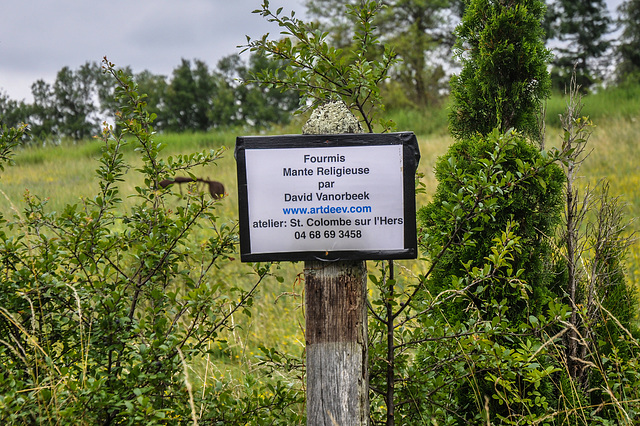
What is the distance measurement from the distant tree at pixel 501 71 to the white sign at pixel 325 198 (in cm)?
134

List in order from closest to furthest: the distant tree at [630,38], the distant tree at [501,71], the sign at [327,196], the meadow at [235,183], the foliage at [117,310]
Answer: the sign at [327,196], the foliage at [117,310], the distant tree at [501,71], the meadow at [235,183], the distant tree at [630,38]

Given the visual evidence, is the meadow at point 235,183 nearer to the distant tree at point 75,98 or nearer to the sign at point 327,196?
the sign at point 327,196

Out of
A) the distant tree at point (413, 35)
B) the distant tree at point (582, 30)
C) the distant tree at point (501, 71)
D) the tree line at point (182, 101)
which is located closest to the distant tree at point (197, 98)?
the tree line at point (182, 101)

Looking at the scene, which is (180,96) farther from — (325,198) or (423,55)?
(325,198)

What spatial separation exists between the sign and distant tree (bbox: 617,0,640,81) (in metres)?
27.6

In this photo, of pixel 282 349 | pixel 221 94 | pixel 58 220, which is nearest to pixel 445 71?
pixel 221 94

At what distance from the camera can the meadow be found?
4.75 meters

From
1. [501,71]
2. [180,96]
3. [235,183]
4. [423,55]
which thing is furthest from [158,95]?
[501,71]

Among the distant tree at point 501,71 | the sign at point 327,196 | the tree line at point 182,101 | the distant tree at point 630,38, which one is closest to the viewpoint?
the sign at point 327,196

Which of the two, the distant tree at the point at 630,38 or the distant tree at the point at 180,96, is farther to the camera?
the distant tree at the point at 180,96

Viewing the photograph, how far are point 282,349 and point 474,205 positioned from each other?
113 inches

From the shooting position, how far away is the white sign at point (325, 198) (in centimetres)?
208

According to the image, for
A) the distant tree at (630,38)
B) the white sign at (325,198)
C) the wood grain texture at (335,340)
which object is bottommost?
the wood grain texture at (335,340)

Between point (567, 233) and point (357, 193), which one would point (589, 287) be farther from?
point (357, 193)
